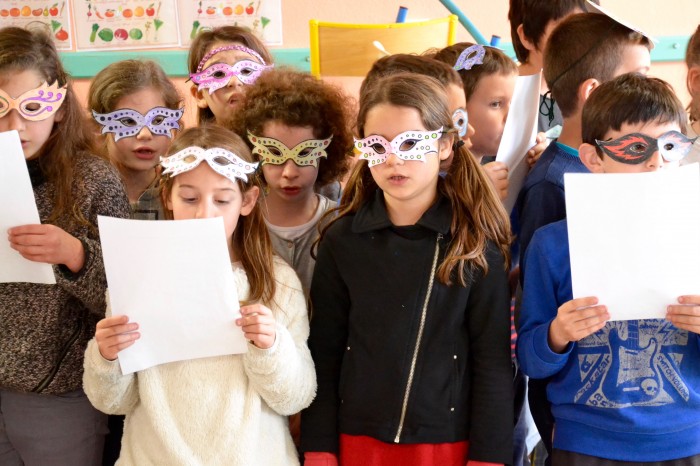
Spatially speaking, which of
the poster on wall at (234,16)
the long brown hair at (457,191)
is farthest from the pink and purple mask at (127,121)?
the poster on wall at (234,16)

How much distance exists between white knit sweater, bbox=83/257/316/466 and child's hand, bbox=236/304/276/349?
19mm

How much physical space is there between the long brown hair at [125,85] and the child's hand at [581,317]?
4.58 feet

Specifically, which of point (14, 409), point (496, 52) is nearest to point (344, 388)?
point (14, 409)

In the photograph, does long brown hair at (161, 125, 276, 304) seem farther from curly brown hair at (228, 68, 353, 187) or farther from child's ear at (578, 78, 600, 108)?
child's ear at (578, 78, 600, 108)

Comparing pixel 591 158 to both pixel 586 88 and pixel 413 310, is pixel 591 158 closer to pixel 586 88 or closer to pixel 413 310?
pixel 586 88

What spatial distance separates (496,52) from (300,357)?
1.18 meters

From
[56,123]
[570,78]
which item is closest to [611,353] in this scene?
[570,78]

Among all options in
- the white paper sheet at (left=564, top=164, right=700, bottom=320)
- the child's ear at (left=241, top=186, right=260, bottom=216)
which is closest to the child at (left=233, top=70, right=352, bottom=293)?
the child's ear at (left=241, top=186, right=260, bottom=216)

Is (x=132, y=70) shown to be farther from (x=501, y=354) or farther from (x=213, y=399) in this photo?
(x=501, y=354)

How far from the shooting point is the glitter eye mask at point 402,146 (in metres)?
1.68

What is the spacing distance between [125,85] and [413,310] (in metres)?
1.18

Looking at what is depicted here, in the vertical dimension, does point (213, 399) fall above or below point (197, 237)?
below

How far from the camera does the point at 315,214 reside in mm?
2066

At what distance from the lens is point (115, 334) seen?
61.3 inches
